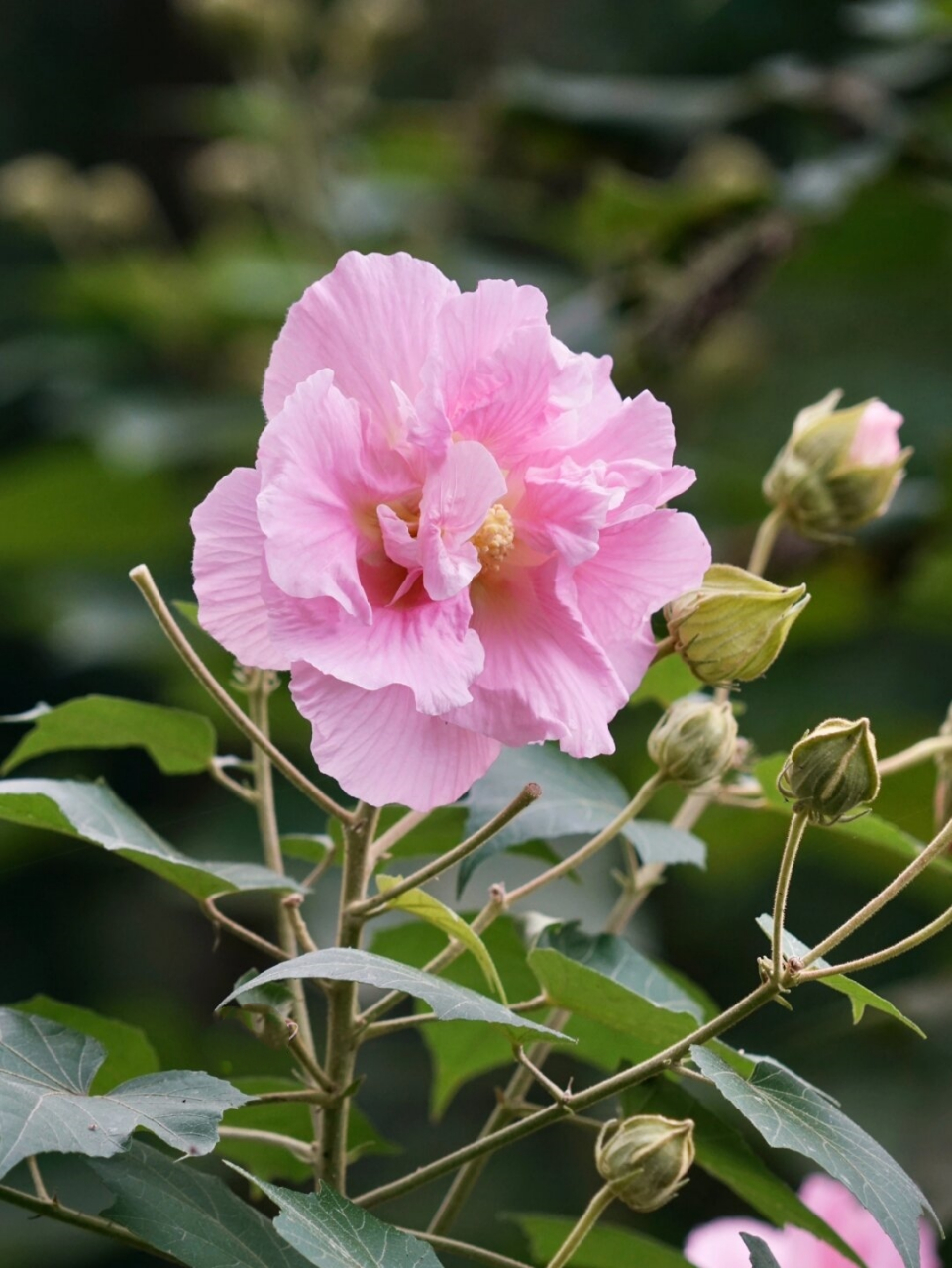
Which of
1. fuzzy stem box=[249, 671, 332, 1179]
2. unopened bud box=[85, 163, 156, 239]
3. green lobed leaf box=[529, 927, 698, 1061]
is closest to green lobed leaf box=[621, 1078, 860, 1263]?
green lobed leaf box=[529, 927, 698, 1061]

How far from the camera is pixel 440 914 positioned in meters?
0.48

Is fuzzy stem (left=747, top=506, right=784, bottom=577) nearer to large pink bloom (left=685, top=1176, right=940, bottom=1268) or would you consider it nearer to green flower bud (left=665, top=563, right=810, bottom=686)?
green flower bud (left=665, top=563, right=810, bottom=686)

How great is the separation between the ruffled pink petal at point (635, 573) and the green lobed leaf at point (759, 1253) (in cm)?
17

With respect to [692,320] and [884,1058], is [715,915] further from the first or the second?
[692,320]

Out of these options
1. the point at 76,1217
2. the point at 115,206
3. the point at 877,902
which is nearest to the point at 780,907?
the point at 877,902

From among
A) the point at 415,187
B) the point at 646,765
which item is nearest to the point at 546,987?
the point at 646,765

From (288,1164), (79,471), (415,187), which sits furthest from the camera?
(415,187)

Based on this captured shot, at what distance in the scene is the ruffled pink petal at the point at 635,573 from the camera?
0.50 meters

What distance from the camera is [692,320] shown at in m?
1.42

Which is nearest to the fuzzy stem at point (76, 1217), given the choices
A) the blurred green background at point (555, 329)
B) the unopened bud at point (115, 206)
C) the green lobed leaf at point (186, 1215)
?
the green lobed leaf at point (186, 1215)

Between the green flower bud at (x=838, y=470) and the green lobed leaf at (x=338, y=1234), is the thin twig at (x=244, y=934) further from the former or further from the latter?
the green flower bud at (x=838, y=470)

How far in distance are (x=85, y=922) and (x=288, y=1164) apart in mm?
1425

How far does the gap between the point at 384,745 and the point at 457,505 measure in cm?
8

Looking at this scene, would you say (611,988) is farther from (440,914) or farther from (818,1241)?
(818,1241)
